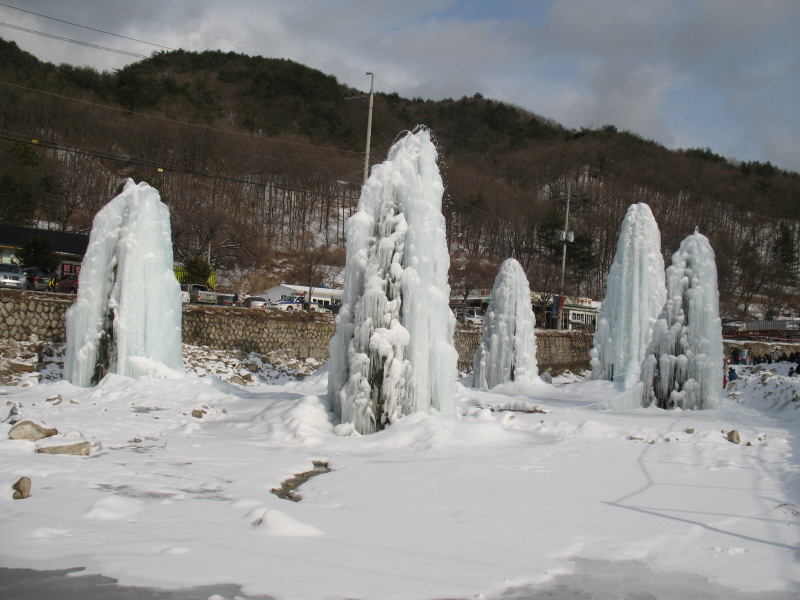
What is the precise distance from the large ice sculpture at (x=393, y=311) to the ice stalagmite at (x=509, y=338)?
33.1 feet

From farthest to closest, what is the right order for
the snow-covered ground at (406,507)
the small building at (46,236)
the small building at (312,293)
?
the small building at (312,293) → the small building at (46,236) → the snow-covered ground at (406,507)

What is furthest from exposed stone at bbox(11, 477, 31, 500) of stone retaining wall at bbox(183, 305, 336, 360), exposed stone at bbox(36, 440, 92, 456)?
stone retaining wall at bbox(183, 305, 336, 360)

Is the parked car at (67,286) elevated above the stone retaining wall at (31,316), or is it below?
above

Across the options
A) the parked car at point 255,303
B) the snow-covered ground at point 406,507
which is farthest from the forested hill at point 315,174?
the snow-covered ground at point 406,507

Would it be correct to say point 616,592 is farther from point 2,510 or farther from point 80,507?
point 2,510

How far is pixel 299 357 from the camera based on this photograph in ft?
85.4

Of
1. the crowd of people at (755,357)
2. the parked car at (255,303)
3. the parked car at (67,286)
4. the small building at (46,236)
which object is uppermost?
the small building at (46,236)

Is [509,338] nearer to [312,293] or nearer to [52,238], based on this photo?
[312,293]

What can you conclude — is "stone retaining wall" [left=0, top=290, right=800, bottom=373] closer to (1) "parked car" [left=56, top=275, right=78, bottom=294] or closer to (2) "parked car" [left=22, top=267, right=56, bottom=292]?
(1) "parked car" [left=56, top=275, right=78, bottom=294]

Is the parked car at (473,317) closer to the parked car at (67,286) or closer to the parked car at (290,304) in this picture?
the parked car at (290,304)

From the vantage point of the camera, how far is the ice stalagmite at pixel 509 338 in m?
20.6

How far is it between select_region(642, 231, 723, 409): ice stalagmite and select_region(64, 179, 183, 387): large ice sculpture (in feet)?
38.7

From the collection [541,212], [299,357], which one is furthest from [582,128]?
[299,357]

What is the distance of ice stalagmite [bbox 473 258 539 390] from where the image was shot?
20.6 metres
